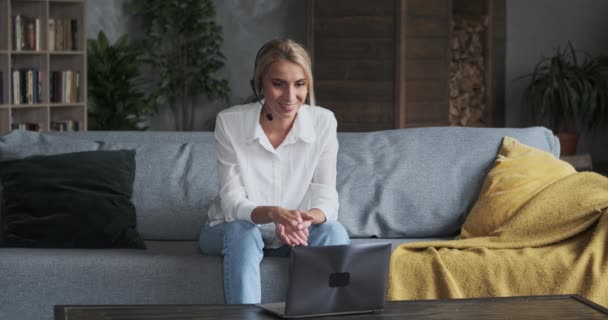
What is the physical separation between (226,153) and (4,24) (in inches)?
153

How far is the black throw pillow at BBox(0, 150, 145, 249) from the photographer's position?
3.29 meters

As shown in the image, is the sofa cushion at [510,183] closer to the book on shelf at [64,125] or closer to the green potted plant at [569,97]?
the book on shelf at [64,125]

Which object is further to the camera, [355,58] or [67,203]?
[355,58]

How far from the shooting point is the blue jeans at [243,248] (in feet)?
9.41

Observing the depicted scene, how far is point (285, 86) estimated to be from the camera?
3049mm

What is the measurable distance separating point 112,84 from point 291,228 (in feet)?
16.0

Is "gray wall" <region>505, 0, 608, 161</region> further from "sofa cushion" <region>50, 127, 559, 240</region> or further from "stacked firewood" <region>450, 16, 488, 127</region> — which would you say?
"sofa cushion" <region>50, 127, 559, 240</region>

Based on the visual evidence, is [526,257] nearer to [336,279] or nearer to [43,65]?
[336,279]

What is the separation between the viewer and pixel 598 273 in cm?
303

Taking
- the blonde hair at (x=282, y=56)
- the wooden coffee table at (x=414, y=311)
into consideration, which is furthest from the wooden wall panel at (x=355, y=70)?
the wooden coffee table at (x=414, y=311)

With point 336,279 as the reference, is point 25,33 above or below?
above

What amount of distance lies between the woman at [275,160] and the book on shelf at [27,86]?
12.9ft

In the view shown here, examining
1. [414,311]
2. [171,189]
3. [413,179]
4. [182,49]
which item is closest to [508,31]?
[182,49]

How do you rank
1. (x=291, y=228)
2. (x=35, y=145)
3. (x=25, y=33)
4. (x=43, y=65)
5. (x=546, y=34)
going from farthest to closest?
(x=546, y=34)
(x=43, y=65)
(x=25, y=33)
(x=35, y=145)
(x=291, y=228)
